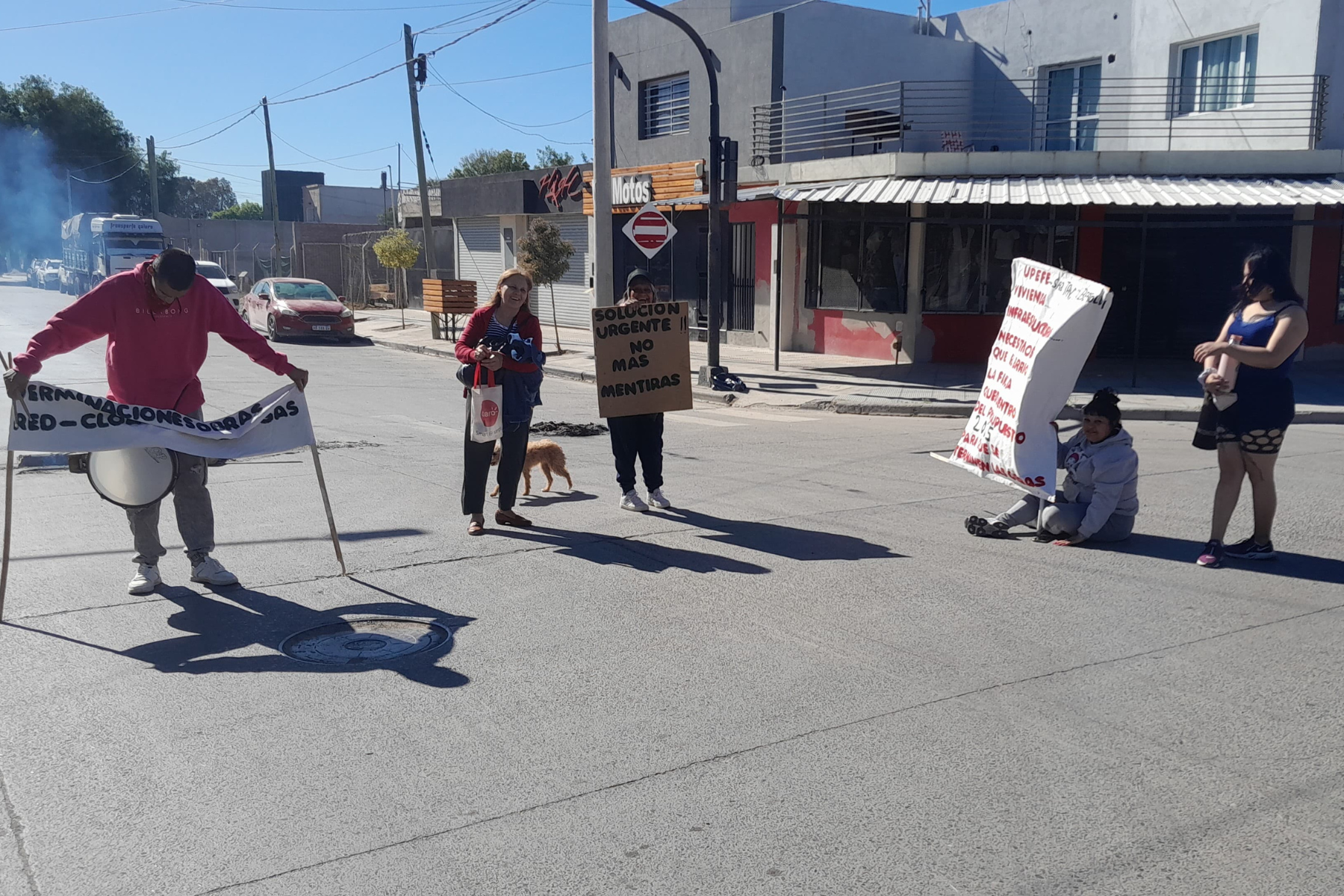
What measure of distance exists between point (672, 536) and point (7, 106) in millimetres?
68906

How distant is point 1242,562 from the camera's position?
6672 mm

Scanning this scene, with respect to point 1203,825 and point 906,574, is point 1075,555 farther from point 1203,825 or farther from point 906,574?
point 1203,825

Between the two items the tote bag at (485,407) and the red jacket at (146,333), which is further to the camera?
the tote bag at (485,407)

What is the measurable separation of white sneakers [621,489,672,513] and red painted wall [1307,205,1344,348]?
1481 centimetres

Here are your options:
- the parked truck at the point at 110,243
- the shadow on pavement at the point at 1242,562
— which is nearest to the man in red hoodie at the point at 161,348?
the shadow on pavement at the point at 1242,562

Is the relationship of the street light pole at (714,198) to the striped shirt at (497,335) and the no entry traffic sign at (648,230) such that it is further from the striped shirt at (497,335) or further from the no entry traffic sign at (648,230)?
the striped shirt at (497,335)

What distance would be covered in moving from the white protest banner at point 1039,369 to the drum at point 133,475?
4.90 meters

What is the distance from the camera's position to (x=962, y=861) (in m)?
3.28

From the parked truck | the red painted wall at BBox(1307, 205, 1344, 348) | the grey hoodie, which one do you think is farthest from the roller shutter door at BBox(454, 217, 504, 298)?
the grey hoodie

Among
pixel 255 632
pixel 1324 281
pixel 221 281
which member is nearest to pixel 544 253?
pixel 1324 281

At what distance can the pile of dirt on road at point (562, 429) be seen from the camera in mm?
12297

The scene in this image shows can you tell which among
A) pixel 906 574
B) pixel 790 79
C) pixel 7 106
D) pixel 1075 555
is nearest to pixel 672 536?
pixel 906 574

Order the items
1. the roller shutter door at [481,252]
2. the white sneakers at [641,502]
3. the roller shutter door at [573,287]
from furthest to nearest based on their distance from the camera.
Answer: the roller shutter door at [481,252] → the roller shutter door at [573,287] → the white sneakers at [641,502]

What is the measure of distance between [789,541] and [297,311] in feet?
71.3
